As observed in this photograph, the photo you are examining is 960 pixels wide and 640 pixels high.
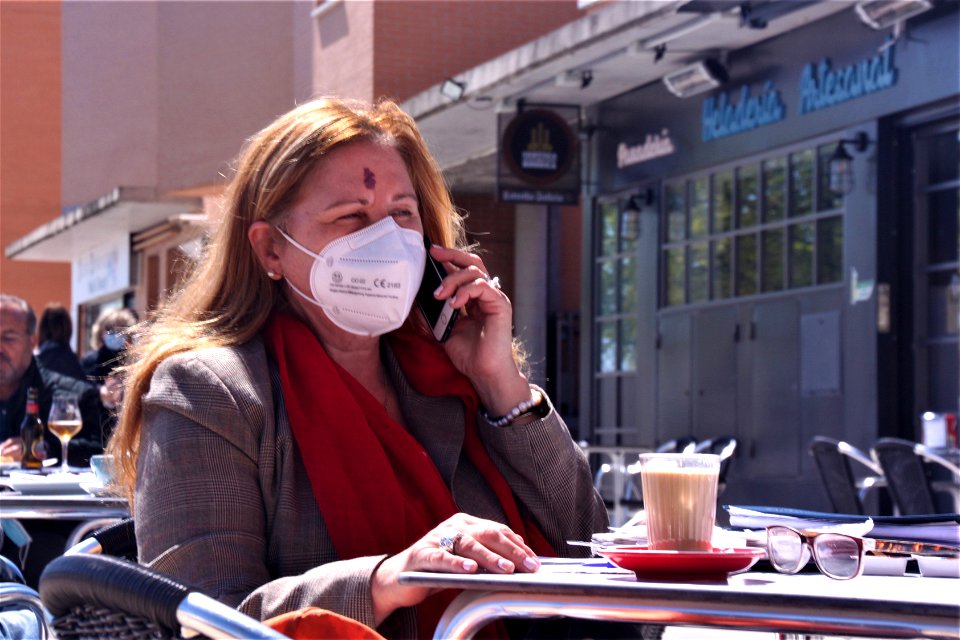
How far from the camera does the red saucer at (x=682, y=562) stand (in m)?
1.77

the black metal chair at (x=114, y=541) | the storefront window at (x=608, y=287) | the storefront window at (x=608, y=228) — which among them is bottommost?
the black metal chair at (x=114, y=541)

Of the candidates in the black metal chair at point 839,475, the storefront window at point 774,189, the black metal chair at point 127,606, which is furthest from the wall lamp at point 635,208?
the black metal chair at point 127,606

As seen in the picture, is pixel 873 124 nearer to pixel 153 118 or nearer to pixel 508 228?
pixel 508 228

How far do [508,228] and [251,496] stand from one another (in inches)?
640

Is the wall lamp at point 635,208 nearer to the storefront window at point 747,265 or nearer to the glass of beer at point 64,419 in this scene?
the storefront window at point 747,265

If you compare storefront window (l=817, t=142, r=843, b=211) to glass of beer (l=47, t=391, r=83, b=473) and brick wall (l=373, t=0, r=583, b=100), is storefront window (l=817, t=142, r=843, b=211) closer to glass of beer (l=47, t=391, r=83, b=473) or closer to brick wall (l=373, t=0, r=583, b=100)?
glass of beer (l=47, t=391, r=83, b=473)

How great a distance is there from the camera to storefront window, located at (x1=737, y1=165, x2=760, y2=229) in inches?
458

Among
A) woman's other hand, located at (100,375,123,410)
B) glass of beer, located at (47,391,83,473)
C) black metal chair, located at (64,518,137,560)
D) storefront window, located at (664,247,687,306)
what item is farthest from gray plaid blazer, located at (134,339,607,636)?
storefront window, located at (664,247,687,306)

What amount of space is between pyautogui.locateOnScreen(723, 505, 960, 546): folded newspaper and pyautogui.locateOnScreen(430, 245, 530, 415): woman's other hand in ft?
2.13

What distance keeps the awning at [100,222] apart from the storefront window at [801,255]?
33.2 ft

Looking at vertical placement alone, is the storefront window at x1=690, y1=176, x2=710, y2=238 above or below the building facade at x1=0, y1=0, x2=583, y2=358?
below

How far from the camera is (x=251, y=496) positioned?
2.36 m

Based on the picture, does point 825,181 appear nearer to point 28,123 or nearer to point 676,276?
point 676,276

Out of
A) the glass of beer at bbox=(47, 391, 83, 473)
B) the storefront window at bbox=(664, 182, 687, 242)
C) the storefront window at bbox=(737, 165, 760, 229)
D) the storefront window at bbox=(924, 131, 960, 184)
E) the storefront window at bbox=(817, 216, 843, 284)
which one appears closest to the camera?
the glass of beer at bbox=(47, 391, 83, 473)
